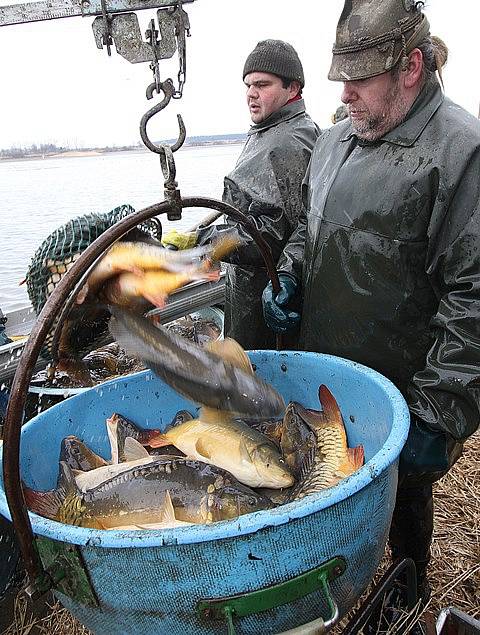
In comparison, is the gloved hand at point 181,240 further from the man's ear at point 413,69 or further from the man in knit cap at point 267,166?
the man's ear at point 413,69

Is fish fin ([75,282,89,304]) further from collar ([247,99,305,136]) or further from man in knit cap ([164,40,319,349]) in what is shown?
collar ([247,99,305,136])

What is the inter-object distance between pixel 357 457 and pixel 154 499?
2.56ft

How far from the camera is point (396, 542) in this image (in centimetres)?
290

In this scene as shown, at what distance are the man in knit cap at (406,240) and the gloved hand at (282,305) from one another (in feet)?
0.59

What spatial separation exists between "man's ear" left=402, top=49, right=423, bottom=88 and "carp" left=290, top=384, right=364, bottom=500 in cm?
133

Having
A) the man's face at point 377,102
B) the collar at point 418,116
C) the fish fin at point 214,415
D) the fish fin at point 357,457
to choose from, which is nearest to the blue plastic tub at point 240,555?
the fish fin at point 357,457

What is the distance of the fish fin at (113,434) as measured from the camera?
2.52 m

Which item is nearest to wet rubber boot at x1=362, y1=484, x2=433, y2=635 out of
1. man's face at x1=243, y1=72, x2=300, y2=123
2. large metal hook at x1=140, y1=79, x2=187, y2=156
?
large metal hook at x1=140, y1=79, x2=187, y2=156

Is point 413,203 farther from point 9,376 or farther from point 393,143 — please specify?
point 9,376

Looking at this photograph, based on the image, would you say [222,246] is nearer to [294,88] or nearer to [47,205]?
[294,88]

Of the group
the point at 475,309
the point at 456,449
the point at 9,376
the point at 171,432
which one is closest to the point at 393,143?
the point at 475,309

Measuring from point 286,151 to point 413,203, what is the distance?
1.60 meters

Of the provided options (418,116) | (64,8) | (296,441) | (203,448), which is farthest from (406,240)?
(64,8)

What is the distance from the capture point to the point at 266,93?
12.9ft
